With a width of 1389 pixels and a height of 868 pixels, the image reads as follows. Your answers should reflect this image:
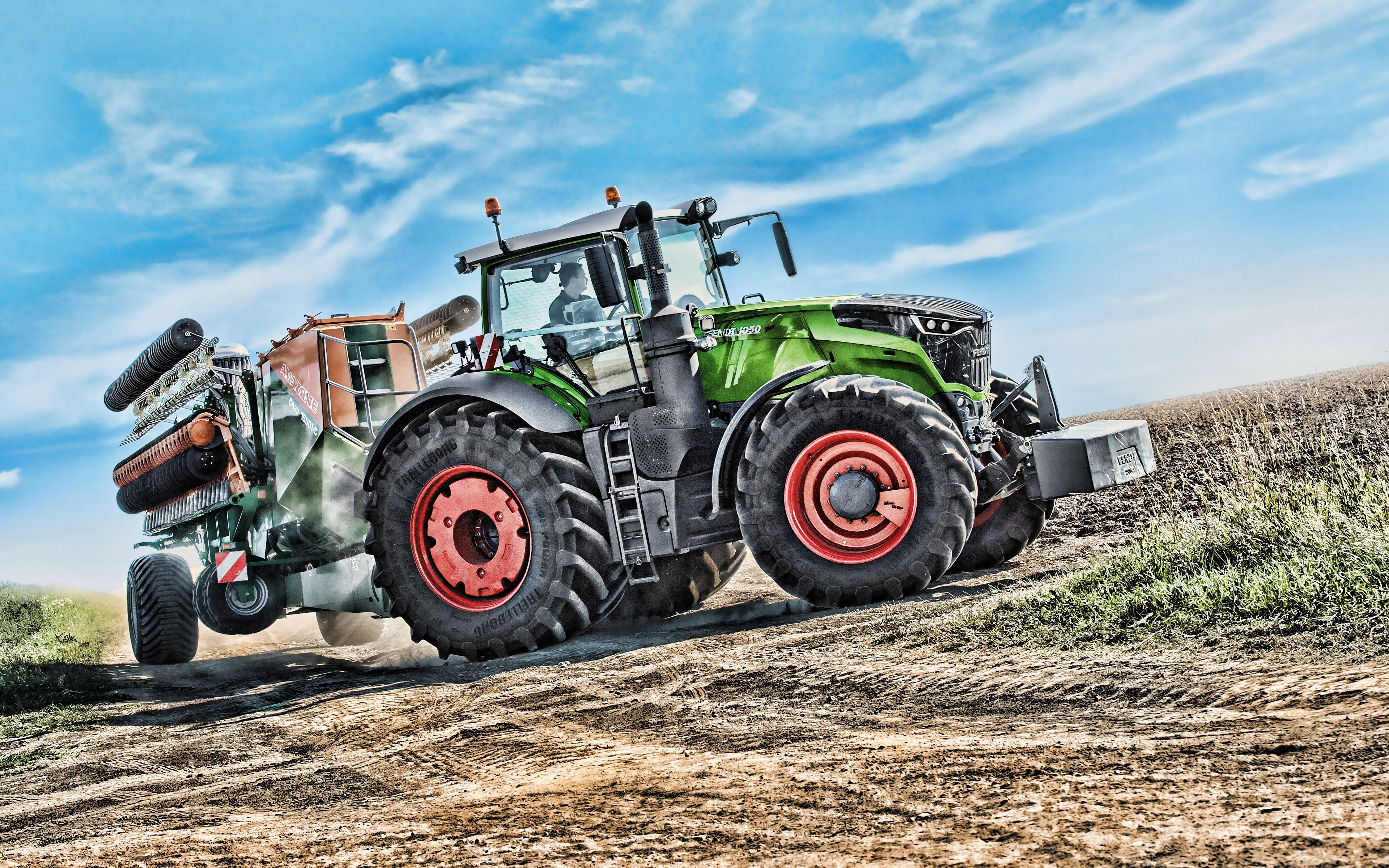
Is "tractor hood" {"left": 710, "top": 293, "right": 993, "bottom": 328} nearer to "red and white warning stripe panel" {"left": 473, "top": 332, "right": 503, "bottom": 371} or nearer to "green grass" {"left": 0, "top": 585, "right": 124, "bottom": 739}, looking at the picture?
"red and white warning stripe panel" {"left": 473, "top": 332, "right": 503, "bottom": 371}

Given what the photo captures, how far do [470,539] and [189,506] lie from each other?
15.4 ft

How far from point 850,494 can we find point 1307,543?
2.57 meters

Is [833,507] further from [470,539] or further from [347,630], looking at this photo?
[347,630]

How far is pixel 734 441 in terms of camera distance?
273 inches

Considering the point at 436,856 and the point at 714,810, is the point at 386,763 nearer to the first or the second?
the point at 436,856

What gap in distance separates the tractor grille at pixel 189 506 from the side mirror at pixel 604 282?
16.3 feet

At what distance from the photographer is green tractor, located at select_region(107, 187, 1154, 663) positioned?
6.75 m

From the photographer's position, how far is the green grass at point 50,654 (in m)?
7.33

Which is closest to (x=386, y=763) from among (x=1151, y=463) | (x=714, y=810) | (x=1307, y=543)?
(x=714, y=810)

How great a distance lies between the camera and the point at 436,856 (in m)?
3.10

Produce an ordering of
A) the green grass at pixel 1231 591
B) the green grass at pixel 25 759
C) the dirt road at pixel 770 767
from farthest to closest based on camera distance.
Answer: the green grass at pixel 25 759, the green grass at pixel 1231 591, the dirt road at pixel 770 767

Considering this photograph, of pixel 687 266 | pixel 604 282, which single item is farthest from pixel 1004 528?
pixel 604 282

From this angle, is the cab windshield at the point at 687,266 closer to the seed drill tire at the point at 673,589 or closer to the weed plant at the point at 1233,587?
the seed drill tire at the point at 673,589

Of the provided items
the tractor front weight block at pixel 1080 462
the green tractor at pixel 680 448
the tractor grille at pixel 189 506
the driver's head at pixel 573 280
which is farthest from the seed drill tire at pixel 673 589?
the tractor grille at pixel 189 506
